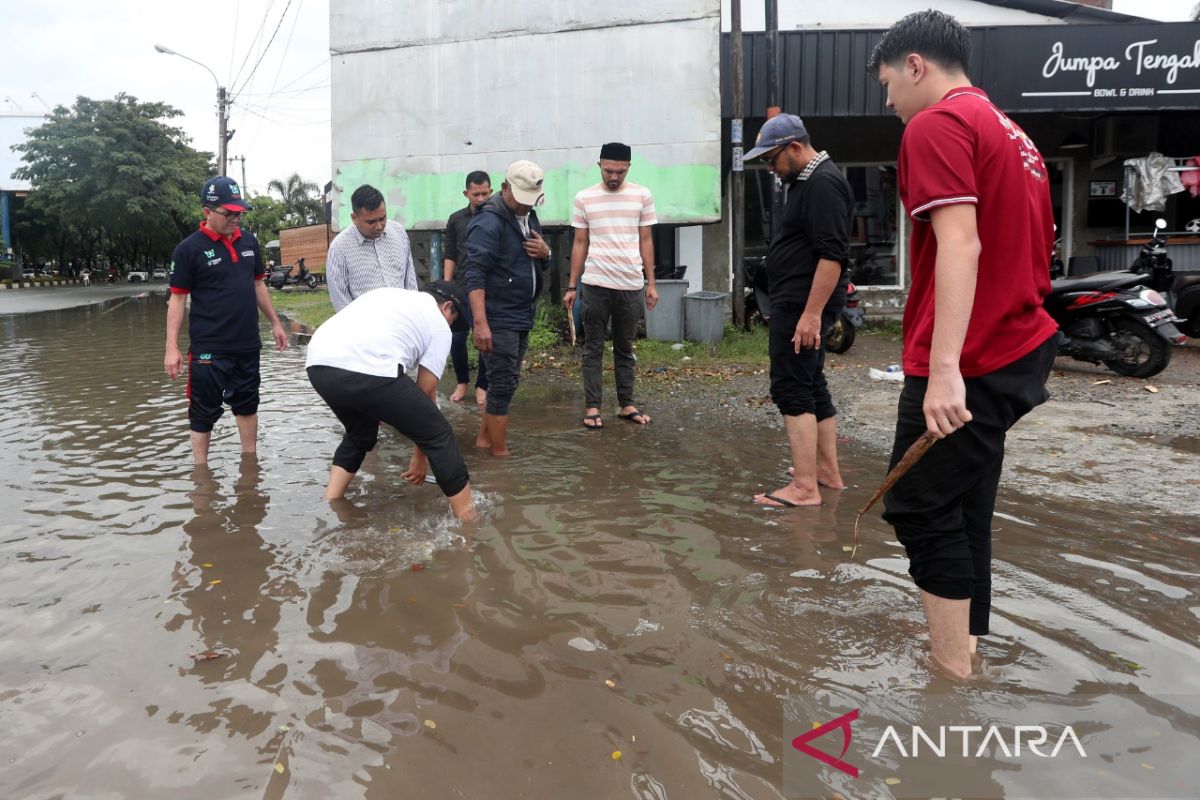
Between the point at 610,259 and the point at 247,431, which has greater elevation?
the point at 610,259

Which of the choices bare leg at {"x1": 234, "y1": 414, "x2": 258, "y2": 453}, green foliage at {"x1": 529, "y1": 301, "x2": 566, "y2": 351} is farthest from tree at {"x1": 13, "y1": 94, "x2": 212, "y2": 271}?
bare leg at {"x1": 234, "y1": 414, "x2": 258, "y2": 453}

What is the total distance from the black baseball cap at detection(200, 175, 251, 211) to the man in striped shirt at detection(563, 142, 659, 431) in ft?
7.17

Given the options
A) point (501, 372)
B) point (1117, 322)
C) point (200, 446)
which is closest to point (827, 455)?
point (501, 372)

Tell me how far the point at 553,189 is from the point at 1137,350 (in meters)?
6.44

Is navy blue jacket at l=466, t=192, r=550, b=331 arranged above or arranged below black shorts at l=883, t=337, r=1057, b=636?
above

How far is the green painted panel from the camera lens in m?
10.4

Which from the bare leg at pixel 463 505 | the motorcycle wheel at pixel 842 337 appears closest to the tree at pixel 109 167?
the motorcycle wheel at pixel 842 337

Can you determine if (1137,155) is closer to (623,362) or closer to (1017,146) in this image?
(623,362)

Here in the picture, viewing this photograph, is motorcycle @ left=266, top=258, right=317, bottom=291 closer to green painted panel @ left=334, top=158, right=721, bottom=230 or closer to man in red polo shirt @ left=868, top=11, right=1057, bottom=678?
green painted panel @ left=334, top=158, right=721, bottom=230

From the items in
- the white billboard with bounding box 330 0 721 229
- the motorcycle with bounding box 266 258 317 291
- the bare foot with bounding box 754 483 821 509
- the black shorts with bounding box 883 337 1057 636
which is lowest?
the bare foot with bounding box 754 483 821 509

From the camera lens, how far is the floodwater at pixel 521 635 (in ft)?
7.49

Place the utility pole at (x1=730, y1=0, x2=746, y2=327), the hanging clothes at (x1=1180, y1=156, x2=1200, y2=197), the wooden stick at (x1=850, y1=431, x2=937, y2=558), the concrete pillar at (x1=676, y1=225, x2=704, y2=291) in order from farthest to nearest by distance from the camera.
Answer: the hanging clothes at (x1=1180, y1=156, x2=1200, y2=197) → the concrete pillar at (x1=676, y1=225, x2=704, y2=291) → the utility pole at (x1=730, y1=0, x2=746, y2=327) → the wooden stick at (x1=850, y1=431, x2=937, y2=558)

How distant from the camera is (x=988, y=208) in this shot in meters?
2.35

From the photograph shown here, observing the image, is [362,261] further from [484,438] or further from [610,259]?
[610,259]
